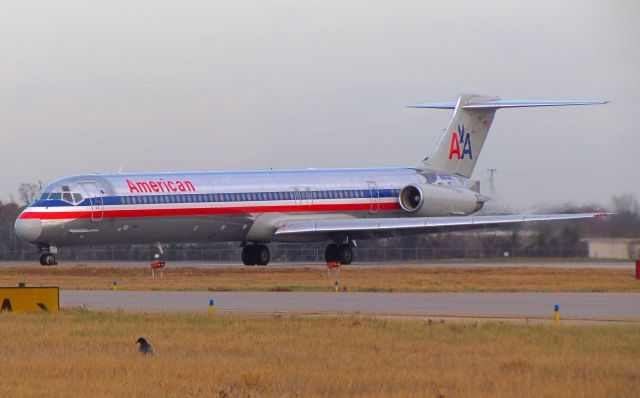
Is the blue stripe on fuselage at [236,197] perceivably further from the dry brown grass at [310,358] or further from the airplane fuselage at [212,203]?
the dry brown grass at [310,358]

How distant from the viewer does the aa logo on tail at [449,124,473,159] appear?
56.0 m

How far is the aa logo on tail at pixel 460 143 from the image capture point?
184 ft

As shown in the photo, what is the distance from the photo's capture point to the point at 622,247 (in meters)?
49.5

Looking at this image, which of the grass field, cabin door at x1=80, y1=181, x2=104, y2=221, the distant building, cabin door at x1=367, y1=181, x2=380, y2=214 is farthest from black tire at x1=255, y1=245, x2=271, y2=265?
the distant building

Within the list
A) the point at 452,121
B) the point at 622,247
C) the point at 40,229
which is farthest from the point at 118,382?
the point at 452,121

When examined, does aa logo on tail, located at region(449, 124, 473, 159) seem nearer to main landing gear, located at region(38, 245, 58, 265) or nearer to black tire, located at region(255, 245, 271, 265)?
black tire, located at region(255, 245, 271, 265)

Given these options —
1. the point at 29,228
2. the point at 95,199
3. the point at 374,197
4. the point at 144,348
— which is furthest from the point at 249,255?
the point at 144,348

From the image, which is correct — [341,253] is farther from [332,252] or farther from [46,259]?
[46,259]

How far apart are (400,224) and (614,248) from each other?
9.25 metres

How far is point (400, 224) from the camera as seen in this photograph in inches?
1902

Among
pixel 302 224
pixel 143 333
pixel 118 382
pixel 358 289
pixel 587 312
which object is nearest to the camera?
pixel 118 382

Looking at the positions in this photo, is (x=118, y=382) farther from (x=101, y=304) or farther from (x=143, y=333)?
(x=101, y=304)

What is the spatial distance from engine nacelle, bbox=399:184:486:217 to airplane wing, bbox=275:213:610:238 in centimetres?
210

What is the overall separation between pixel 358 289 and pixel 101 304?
8.18 m
